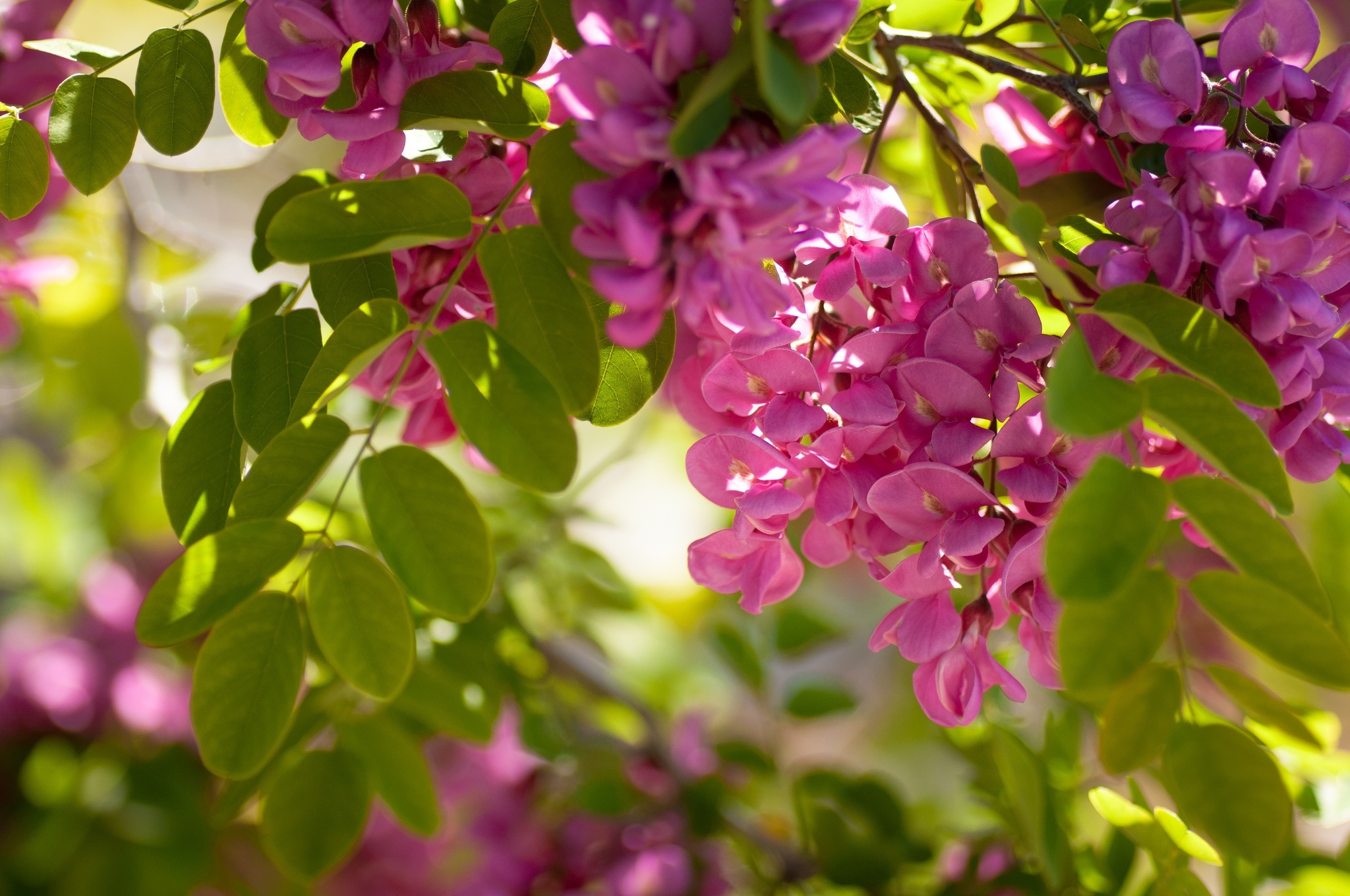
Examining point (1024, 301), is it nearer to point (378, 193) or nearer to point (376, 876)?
point (378, 193)

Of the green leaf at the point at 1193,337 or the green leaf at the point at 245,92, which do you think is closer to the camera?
the green leaf at the point at 1193,337

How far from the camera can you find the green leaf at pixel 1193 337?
292 mm

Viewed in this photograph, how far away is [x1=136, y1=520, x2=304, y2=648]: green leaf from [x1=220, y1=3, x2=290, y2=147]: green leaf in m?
0.17

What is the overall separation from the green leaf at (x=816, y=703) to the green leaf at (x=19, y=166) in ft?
2.20

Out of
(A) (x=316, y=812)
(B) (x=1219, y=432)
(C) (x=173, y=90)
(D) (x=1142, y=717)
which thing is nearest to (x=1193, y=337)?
(B) (x=1219, y=432)

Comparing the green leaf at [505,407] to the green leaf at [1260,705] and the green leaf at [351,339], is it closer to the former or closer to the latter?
the green leaf at [351,339]

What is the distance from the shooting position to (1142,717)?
384 millimetres

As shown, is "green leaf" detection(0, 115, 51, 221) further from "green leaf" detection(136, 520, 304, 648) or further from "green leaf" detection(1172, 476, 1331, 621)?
"green leaf" detection(1172, 476, 1331, 621)

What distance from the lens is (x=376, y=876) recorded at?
3.68 feet

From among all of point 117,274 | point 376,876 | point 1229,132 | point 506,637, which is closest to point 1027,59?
point 1229,132

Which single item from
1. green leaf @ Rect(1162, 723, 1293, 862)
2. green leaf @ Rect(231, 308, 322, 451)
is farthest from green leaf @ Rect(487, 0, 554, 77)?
green leaf @ Rect(1162, 723, 1293, 862)

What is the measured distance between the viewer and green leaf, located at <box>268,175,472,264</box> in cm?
32

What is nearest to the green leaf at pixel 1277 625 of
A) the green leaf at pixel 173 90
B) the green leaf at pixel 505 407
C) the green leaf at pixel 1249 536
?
the green leaf at pixel 1249 536

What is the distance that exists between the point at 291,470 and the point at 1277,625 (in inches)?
13.4
